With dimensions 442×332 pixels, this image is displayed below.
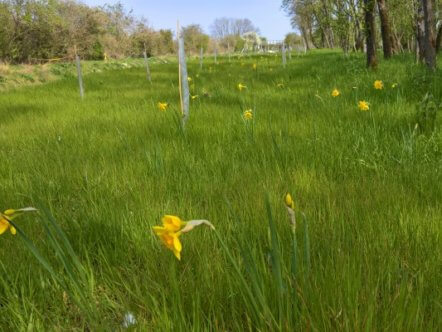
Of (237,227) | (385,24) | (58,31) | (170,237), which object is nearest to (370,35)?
(385,24)

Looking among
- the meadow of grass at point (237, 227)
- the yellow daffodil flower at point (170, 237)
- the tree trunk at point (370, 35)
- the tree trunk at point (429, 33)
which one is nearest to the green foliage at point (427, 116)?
the meadow of grass at point (237, 227)

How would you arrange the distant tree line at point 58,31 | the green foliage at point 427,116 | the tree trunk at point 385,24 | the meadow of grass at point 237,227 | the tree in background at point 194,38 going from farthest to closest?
the tree in background at point 194,38
the distant tree line at point 58,31
the tree trunk at point 385,24
the green foliage at point 427,116
the meadow of grass at point 237,227

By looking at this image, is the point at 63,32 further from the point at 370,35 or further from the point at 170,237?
the point at 170,237

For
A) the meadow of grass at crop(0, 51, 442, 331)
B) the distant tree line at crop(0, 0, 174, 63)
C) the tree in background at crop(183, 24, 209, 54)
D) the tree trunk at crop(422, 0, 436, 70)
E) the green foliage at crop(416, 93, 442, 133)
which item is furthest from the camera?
the tree in background at crop(183, 24, 209, 54)

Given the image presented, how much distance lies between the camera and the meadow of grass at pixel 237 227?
99 cm

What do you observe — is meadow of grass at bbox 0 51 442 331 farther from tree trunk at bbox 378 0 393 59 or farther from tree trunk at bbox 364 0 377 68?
tree trunk at bbox 378 0 393 59

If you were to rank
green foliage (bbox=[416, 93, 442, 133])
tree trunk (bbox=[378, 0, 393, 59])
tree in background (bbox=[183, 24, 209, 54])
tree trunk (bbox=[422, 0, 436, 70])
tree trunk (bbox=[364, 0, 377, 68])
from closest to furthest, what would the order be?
green foliage (bbox=[416, 93, 442, 133]), tree trunk (bbox=[422, 0, 436, 70]), tree trunk (bbox=[364, 0, 377, 68]), tree trunk (bbox=[378, 0, 393, 59]), tree in background (bbox=[183, 24, 209, 54])

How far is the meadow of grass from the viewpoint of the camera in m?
0.99

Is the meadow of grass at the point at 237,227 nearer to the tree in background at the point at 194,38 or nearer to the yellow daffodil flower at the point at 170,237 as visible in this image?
the yellow daffodil flower at the point at 170,237

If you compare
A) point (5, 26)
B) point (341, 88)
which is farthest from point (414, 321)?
point (5, 26)

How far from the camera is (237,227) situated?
1.08m

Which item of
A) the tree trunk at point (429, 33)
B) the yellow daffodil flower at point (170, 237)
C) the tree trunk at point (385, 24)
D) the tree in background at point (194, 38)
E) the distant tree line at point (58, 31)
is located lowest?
the yellow daffodil flower at point (170, 237)

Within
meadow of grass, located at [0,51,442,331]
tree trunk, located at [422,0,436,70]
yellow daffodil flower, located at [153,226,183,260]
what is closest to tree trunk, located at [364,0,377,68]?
tree trunk, located at [422,0,436,70]

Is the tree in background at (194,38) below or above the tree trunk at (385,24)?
Answer: above
